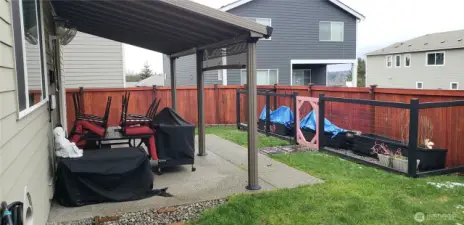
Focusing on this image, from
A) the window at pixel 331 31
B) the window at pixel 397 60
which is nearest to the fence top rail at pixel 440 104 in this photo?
the window at pixel 331 31

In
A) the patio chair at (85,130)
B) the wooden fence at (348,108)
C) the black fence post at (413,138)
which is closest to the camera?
the black fence post at (413,138)

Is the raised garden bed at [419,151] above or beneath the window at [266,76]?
beneath

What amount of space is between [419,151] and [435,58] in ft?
68.3

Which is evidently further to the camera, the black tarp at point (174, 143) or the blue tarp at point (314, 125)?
the blue tarp at point (314, 125)

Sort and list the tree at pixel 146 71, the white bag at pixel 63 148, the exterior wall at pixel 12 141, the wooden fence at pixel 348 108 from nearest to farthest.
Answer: the exterior wall at pixel 12 141, the white bag at pixel 63 148, the wooden fence at pixel 348 108, the tree at pixel 146 71

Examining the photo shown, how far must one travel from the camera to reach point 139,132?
18.0 feet

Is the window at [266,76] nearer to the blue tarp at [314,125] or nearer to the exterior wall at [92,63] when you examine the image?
the exterior wall at [92,63]

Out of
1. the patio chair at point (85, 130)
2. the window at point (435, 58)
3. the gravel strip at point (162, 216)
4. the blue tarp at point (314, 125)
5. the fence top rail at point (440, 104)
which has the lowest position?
the gravel strip at point (162, 216)

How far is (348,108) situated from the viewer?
7637 mm

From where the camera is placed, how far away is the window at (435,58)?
22.6 metres

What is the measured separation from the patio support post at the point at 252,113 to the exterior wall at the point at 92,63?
26.2 feet

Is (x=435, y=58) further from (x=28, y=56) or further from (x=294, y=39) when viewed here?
(x=28, y=56)

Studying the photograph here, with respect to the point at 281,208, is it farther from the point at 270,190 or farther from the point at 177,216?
the point at 177,216

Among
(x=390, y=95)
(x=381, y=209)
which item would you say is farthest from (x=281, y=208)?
(x=390, y=95)
